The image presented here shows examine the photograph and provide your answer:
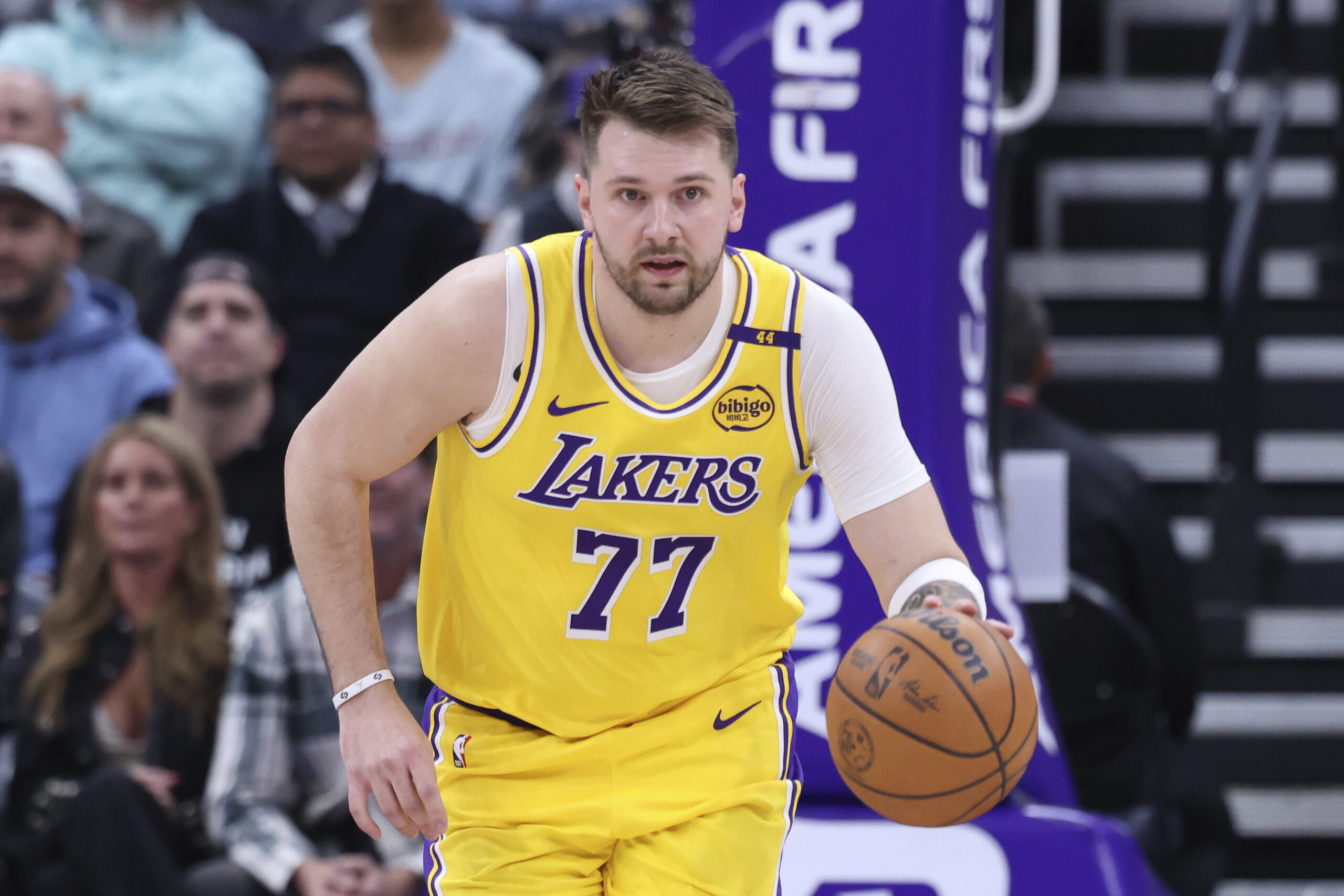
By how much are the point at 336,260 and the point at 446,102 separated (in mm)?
1007

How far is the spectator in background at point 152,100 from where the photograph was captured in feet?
21.7

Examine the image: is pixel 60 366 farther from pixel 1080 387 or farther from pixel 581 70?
pixel 1080 387

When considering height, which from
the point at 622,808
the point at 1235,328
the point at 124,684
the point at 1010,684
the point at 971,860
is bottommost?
the point at 971,860

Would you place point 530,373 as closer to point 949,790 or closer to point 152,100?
point 949,790

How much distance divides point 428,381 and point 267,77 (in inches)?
194

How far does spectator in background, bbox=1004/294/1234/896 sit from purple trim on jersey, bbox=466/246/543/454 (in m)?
2.46

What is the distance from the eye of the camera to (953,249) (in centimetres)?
419

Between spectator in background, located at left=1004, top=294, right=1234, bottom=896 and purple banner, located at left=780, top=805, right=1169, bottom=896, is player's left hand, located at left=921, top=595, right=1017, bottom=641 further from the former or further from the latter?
spectator in background, located at left=1004, top=294, right=1234, bottom=896

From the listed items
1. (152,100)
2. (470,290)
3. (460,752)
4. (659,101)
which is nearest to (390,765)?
(460,752)

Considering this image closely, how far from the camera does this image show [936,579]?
9.10 feet

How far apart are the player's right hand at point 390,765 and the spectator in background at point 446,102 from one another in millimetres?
4169

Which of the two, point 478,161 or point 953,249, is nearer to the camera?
point 953,249

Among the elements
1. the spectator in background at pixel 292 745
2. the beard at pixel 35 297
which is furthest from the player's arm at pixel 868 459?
the beard at pixel 35 297

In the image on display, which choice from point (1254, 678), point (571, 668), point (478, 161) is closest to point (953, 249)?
point (571, 668)
